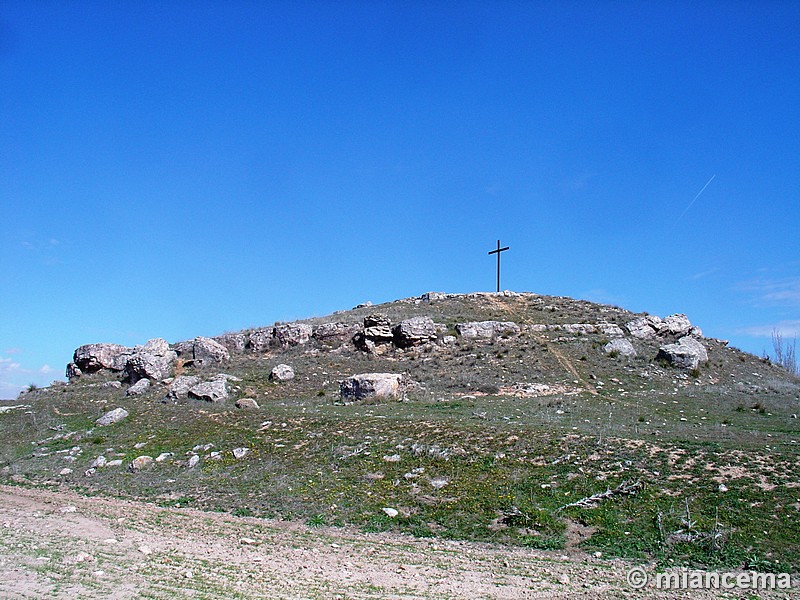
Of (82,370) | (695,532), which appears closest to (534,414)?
(695,532)

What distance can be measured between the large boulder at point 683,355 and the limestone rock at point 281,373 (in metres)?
25.4

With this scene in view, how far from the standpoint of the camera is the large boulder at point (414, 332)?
4203 centimetres

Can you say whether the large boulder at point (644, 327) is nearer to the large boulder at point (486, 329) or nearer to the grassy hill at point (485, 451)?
the grassy hill at point (485, 451)

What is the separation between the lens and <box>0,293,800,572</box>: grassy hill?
44.6 ft

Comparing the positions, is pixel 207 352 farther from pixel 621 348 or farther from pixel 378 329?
pixel 621 348

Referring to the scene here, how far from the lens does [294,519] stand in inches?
592

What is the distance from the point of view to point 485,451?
61.1ft

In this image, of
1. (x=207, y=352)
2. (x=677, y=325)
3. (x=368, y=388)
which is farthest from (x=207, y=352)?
(x=677, y=325)

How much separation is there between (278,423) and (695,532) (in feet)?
53.6

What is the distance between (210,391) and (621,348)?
92.2ft

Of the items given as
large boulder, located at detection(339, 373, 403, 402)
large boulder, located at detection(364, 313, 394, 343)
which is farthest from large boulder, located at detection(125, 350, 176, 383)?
large boulder, located at detection(364, 313, 394, 343)

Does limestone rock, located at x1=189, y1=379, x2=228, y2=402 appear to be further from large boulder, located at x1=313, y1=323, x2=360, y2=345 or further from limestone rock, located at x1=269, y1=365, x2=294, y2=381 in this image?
large boulder, located at x1=313, y1=323, x2=360, y2=345

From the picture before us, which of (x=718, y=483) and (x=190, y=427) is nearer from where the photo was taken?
(x=718, y=483)

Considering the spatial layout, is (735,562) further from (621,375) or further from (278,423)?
(621,375)
